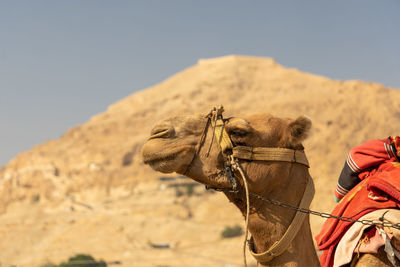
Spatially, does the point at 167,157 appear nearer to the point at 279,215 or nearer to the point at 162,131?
the point at 162,131

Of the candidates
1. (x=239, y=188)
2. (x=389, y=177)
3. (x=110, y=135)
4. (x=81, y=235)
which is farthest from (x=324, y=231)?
(x=110, y=135)

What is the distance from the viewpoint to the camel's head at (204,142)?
2816 millimetres

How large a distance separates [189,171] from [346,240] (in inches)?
42.3

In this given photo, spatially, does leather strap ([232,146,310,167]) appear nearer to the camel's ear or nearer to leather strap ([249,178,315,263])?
the camel's ear

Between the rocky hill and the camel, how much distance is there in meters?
24.8

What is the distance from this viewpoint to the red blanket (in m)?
3.07

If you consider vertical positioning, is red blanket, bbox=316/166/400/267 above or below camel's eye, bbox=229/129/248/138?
below

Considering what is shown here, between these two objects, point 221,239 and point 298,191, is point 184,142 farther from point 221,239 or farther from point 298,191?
point 221,239

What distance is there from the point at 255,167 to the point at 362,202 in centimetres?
82

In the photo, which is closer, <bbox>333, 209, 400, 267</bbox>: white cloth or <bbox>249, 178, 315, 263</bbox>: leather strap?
<bbox>249, 178, 315, 263</bbox>: leather strap

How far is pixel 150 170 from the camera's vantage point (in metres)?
65.4

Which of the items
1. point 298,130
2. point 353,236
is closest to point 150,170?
point 353,236

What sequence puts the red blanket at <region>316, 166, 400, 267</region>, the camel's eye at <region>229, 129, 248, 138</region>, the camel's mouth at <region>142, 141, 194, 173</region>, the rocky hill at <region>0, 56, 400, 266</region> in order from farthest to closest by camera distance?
1. the rocky hill at <region>0, 56, 400, 266</region>
2. the red blanket at <region>316, 166, 400, 267</region>
3. the camel's eye at <region>229, 129, 248, 138</region>
4. the camel's mouth at <region>142, 141, 194, 173</region>


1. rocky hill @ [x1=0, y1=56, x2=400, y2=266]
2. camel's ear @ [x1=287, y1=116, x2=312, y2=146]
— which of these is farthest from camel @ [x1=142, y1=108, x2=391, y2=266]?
rocky hill @ [x1=0, y1=56, x2=400, y2=266]
